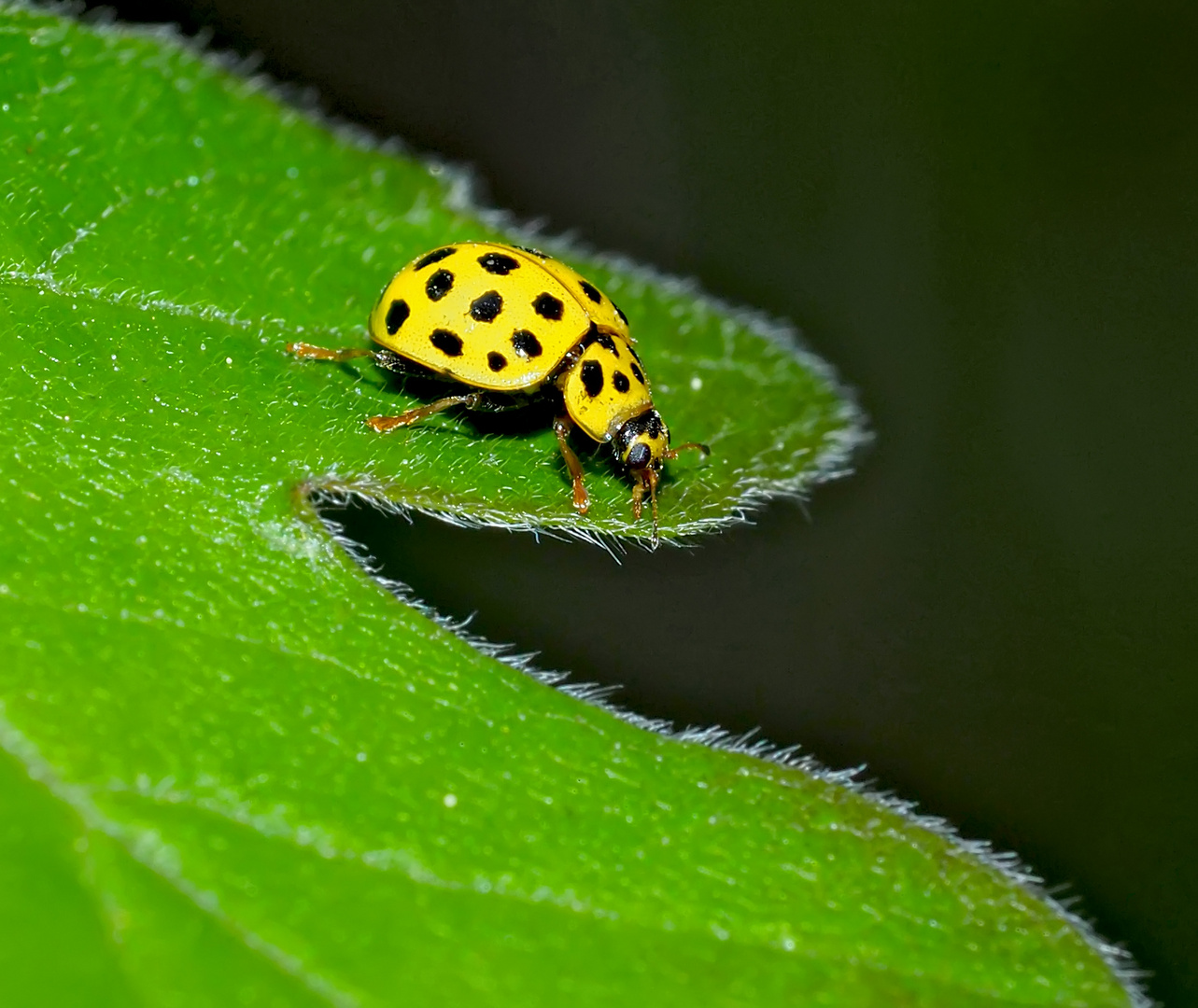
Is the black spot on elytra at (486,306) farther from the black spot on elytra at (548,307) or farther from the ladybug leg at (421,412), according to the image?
the ladybug leg at (421,412)

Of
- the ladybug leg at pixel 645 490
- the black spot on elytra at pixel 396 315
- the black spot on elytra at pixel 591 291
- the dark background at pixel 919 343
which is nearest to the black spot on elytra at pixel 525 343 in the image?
the black spot on elytra at pixel 591 291

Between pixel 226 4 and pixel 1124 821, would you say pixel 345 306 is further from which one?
pixel 1124 821

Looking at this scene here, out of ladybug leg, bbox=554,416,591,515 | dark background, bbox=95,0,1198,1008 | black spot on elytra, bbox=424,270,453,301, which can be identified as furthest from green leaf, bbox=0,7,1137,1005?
dark background, bbox=95,0,1198,1008

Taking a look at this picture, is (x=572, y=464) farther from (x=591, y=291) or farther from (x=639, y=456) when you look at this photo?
(x=591, y=291)

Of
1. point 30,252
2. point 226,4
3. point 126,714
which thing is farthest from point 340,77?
point 126,714

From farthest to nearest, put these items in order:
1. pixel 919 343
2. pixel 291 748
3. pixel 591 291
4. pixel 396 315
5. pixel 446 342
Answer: pixel 919 343 → pixel 591 291 → pixel 446 342 → pixel 396 315 → pixel 291 748

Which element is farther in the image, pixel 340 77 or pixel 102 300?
pixel 340 77

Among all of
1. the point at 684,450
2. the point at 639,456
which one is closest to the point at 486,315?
the point at 639,456
